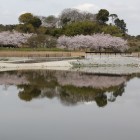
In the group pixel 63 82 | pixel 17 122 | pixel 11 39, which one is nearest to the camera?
pixel 17 122

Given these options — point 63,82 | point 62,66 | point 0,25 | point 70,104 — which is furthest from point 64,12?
point 70,104

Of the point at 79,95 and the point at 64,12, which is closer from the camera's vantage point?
the point at 79,95

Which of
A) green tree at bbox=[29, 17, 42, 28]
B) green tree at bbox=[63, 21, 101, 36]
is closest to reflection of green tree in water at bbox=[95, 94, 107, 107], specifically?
green tree at bbox=[63, 21, 101, 36]

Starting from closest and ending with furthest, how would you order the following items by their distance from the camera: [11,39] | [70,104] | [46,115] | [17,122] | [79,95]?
[17,122] → [46,115] → [70,104] → [79,95] → [11,39]

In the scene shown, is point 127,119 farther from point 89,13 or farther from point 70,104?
point 89,13

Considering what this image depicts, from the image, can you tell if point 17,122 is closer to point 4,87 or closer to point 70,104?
point 70,104

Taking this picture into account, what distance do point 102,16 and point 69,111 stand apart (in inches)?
2958

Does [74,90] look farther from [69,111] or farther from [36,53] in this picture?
[36,53]

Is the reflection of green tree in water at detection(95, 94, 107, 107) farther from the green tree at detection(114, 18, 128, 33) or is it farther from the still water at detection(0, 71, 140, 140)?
the green tree at detection(114, 18, 128, 33)

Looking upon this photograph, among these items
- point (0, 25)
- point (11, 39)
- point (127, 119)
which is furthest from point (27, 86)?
point (0, 25)

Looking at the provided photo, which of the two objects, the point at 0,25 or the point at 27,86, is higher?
the point at 0,25

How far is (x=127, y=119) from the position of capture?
1340cm

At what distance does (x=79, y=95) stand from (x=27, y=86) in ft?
15.5

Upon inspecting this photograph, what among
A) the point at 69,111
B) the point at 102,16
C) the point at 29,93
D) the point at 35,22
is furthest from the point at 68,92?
the point at 102,16
